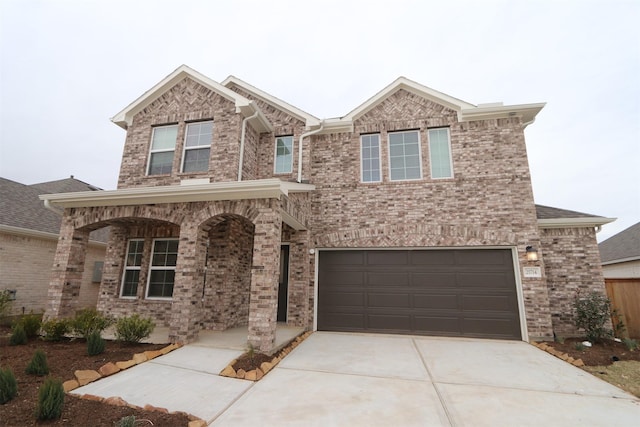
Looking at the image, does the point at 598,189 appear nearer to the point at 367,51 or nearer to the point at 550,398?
the point at 367,51

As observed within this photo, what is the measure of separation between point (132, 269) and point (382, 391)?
7.87 metres

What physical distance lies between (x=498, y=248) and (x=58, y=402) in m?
8.89

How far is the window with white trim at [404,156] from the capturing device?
8.34m

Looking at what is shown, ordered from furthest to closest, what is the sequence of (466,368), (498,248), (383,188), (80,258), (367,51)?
(367,51), (383,188), (498,248), (80,258), (466,368)

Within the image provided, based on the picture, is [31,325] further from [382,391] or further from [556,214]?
[556,214]

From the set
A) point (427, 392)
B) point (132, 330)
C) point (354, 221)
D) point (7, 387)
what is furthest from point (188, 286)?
point (427, 392)

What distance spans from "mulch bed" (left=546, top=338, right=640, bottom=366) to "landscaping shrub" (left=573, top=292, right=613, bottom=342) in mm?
202

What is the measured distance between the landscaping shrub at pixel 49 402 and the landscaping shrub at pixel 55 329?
3.72m

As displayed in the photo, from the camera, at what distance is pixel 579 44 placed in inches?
403

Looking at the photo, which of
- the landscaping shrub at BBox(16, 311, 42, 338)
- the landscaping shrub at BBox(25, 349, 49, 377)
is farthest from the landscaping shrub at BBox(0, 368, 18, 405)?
the landscaping shrub at BBox(16, 311, 42, 338)

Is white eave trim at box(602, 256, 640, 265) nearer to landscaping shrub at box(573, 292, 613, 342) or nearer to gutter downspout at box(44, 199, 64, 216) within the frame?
landscaping shrub at box(573, 292, 613, 342)

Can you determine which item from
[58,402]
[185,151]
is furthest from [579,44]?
[58,402]

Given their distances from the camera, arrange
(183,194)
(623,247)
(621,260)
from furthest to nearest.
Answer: (623,247)
(621,260)
(183,194)

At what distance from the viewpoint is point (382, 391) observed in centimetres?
391
